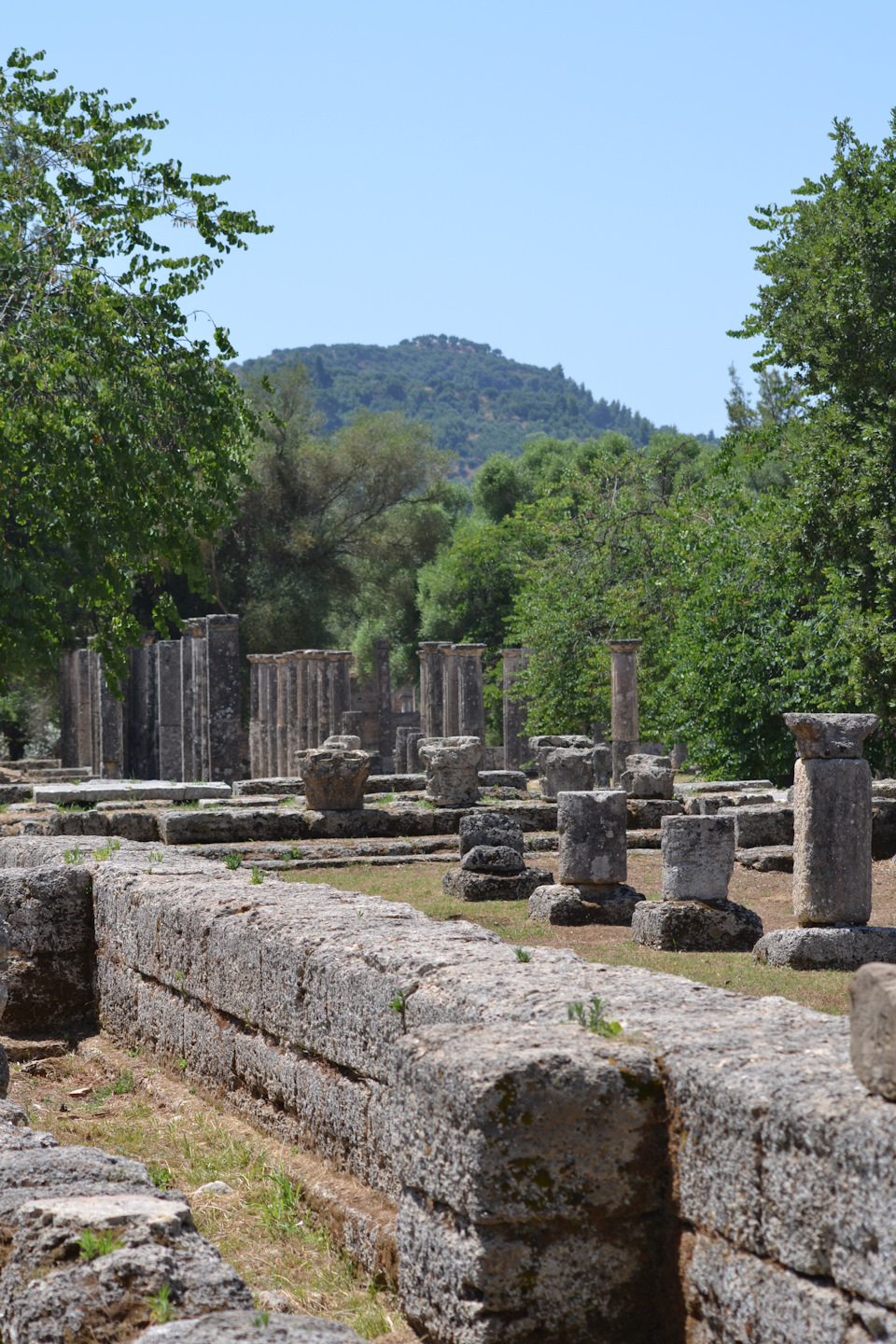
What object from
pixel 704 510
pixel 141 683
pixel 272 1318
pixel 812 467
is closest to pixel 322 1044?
pixel 272 1318

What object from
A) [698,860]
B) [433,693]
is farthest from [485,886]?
→ [433,693]

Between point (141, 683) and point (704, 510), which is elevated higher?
point (704, 510)

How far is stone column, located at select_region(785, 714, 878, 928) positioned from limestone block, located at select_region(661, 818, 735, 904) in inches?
28.9

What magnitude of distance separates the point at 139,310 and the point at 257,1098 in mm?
9213

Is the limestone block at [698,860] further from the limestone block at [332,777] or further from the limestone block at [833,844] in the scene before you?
the limestone block at [332,777]

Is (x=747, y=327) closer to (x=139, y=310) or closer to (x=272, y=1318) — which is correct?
(x=139, y=310)

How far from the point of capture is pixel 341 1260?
14.9ft

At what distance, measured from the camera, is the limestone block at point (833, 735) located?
10.1 m

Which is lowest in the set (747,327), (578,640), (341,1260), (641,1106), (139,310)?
(341,1260)

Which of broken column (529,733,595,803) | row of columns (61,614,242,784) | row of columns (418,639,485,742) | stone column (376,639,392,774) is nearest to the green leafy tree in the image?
broken column (529,733,595,803)

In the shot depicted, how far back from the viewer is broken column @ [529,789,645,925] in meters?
11.8

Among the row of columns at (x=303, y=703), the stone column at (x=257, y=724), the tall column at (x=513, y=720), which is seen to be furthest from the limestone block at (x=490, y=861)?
the tall column at (x=513, y=720)

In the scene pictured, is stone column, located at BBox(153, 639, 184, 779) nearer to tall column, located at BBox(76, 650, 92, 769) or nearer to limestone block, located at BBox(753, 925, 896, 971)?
tall column, located at BBox(76, 650, 92, 769)

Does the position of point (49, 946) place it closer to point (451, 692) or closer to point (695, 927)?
point (695, 927)
